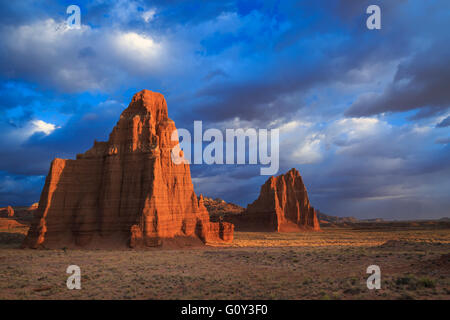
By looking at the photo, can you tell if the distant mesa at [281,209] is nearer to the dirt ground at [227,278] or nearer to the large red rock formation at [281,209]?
the large red rock formation at [281,209]

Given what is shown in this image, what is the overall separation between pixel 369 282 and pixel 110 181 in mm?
34806

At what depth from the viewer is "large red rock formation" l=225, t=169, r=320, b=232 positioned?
105 meters

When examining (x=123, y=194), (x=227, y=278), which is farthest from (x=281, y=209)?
(x=227, y=278)

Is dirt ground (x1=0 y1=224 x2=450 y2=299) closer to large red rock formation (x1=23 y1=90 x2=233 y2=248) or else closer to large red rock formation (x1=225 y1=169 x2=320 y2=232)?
large red rock formation (x1=23 y1=90 x2=233 y2=248)

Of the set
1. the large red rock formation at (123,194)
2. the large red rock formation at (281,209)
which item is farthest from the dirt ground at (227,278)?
the large red rock formation at (281,209)

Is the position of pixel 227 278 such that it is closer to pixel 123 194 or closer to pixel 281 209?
pixel 123 194

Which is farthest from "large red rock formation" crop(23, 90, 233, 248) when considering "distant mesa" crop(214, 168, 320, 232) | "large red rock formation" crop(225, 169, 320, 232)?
"large red rock formation" crop(225, 169, 320, 232)

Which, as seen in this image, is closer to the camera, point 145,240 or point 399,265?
point 399,265

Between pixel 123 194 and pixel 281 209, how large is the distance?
78.5 m
